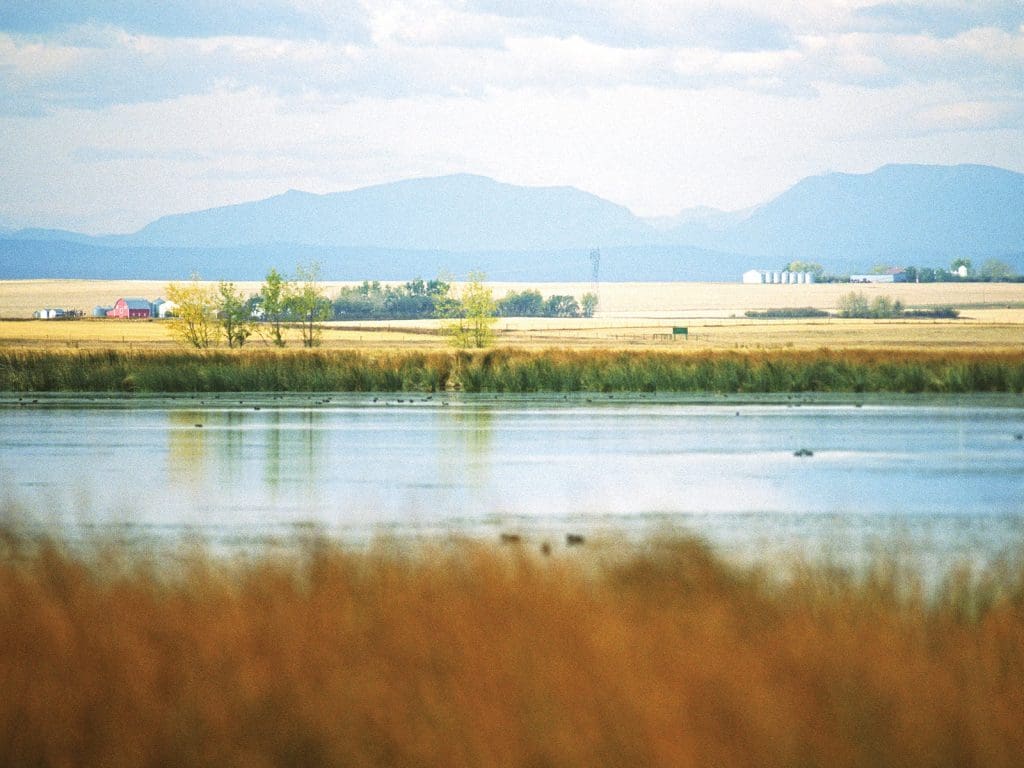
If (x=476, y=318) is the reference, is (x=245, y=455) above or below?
below

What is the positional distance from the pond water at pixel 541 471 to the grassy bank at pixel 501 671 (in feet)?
8.20

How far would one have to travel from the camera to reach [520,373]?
50.1m

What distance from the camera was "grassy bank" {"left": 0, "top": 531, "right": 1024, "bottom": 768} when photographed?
269 inches

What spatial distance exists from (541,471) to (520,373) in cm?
2704

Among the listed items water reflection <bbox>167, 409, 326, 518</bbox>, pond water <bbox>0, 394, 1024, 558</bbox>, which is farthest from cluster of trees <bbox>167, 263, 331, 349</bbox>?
water reflection <bbox>167, 409, 326, 518</bbox>

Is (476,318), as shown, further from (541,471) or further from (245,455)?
(541,471)

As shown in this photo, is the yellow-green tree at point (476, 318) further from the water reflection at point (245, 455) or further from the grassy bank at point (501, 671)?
the grassy bank at point (501, 671)

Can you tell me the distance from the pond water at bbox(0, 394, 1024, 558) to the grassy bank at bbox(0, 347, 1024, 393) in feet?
26.8

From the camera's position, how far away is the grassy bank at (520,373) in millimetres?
48625

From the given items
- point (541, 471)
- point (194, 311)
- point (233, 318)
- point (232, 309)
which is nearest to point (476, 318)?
point (233, 318)

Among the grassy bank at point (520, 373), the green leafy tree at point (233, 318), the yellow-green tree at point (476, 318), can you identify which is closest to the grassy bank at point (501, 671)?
A: the grassy bank at point (520, 373)

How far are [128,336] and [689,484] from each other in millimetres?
114502

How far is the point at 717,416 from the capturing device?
3666 centimetres

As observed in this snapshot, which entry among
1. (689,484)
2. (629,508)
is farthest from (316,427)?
(629,508)
